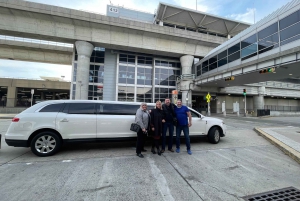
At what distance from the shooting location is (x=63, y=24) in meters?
21.9

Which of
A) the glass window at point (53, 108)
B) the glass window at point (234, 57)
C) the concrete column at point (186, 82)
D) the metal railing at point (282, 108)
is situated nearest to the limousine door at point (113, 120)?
the glass window at point (53, 108)

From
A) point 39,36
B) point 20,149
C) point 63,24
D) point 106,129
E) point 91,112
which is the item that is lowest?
point 20,149

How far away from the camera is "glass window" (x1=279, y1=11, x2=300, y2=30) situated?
11.7 metres

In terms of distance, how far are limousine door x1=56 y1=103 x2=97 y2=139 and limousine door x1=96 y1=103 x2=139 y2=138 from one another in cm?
22

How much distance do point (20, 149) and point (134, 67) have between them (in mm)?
24404

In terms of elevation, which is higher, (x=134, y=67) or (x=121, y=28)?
(x=121, y=28)

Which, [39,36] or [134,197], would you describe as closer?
[134,197]

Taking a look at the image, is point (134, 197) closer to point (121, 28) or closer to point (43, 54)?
point (121, 28)

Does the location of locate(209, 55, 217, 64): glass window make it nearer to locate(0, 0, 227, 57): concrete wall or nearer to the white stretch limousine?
locate(0, 0, 227, 57): concrete wall

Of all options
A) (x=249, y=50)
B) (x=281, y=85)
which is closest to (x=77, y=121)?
(x=249, y=50)

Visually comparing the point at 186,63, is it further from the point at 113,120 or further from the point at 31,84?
the point at 31,84

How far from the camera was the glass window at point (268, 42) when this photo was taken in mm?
13463

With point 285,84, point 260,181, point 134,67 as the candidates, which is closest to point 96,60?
point 134,67

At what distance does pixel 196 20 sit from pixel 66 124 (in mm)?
38682
